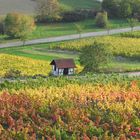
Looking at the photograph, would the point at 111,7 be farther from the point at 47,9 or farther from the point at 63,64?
the point at 63,64

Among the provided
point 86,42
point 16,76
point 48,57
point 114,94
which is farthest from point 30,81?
point 86,42

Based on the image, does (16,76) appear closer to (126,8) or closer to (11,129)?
(11,129)

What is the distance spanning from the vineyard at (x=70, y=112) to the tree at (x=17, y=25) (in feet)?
98.4

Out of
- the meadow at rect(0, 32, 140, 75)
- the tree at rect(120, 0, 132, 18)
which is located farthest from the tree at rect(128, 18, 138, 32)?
the meadow at rect(0, 32, 140, 75)

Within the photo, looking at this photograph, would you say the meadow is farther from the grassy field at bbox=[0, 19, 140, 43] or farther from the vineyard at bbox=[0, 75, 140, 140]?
the vineyard at bbox=[0, 75, 140, 140]

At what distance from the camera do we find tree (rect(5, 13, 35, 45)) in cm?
8856

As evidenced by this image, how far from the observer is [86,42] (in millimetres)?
87500

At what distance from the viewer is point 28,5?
104625 millimetres

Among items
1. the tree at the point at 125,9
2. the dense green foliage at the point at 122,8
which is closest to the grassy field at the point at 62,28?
the tree at the point at 125,9

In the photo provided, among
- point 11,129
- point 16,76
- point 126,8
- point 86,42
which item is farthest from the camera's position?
point 126,8

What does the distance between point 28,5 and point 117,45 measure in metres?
24.2

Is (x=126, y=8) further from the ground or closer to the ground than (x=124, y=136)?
further from the ground

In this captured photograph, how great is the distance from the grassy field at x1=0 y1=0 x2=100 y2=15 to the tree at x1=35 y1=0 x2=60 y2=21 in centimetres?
315

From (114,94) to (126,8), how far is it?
49.0 m
